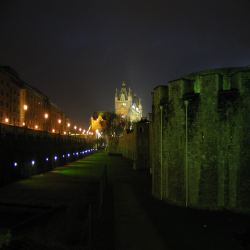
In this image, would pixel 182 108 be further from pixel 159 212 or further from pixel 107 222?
pixel 107 222

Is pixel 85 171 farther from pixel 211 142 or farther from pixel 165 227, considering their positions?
pixel 165 227

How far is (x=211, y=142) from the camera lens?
13.8 meters

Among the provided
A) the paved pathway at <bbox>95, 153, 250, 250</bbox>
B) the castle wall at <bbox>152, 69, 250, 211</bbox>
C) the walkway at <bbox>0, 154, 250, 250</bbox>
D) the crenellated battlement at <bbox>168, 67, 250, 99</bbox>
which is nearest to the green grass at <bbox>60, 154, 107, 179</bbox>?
the walkway at <bbox>0, 154, 250, 250</bbox>

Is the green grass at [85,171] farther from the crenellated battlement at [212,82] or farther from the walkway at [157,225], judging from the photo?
the crenellated battlement at [212,82]

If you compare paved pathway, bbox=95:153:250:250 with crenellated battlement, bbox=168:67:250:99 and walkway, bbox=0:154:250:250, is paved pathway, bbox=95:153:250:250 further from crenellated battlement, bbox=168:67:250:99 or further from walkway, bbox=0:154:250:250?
crenellated battlement, bbox=168:67:250:99

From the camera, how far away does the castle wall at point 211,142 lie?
43.3 feet

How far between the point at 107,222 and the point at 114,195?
5.96m

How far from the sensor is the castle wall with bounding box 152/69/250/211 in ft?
43.3

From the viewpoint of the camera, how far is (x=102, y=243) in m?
9.80

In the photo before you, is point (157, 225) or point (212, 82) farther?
point (212, 82)

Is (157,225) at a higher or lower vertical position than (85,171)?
higher

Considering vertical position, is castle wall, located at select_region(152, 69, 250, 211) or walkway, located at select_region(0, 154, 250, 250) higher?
castle wall, located at select_region(152, 69, 250, 211)

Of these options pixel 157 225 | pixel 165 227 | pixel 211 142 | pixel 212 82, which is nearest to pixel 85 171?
pixel 157 225

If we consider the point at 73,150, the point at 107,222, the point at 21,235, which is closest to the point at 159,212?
the point at 107,222
